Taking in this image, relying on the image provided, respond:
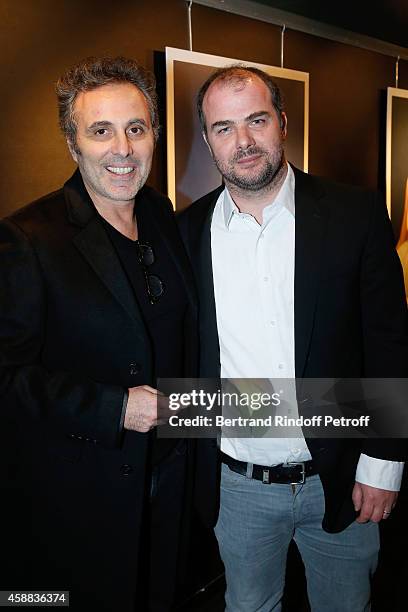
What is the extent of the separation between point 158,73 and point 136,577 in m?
2.06

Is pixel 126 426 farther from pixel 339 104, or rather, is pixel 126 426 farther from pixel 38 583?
pixel 339 104

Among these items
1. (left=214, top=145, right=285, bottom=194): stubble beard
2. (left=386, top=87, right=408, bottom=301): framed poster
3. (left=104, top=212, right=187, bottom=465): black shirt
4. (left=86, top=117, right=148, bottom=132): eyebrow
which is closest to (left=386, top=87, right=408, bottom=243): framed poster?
(left=386, top=87, right=408, bottom=301): framed poster

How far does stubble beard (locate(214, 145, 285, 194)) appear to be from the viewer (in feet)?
5.99

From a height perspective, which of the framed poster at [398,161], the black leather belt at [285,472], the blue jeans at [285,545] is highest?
the framed poster at [398,161]

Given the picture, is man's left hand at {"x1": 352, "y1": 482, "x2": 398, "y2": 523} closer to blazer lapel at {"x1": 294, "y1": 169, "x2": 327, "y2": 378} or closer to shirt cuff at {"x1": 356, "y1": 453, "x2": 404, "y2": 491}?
shirt cuff at {"x1": 356, "y1": 453, "x2": 404, "y2": 491}

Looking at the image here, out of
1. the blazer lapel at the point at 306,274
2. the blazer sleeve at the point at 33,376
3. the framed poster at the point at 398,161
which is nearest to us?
the blazer sleeve at the point at 33,376

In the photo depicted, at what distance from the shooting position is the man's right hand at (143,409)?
1.57 metres

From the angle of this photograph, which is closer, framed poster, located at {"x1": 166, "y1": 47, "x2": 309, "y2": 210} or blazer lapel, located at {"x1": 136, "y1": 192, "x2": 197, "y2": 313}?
blazer lapel, located at {"x1": 136, "y1": 192, "x2": 197, "y2": 313}

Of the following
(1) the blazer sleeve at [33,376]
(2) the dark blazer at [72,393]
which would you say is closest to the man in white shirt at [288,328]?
(2) the dark blazer at [72,393]

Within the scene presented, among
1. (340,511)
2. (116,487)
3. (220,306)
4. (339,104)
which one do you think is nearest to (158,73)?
(220,306)

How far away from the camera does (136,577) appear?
181 cm

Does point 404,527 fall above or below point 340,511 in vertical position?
below

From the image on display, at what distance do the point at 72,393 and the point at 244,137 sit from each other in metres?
0.95

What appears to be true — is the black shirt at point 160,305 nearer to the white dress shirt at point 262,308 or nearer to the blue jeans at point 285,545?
the white dress shirt at point 262,308
